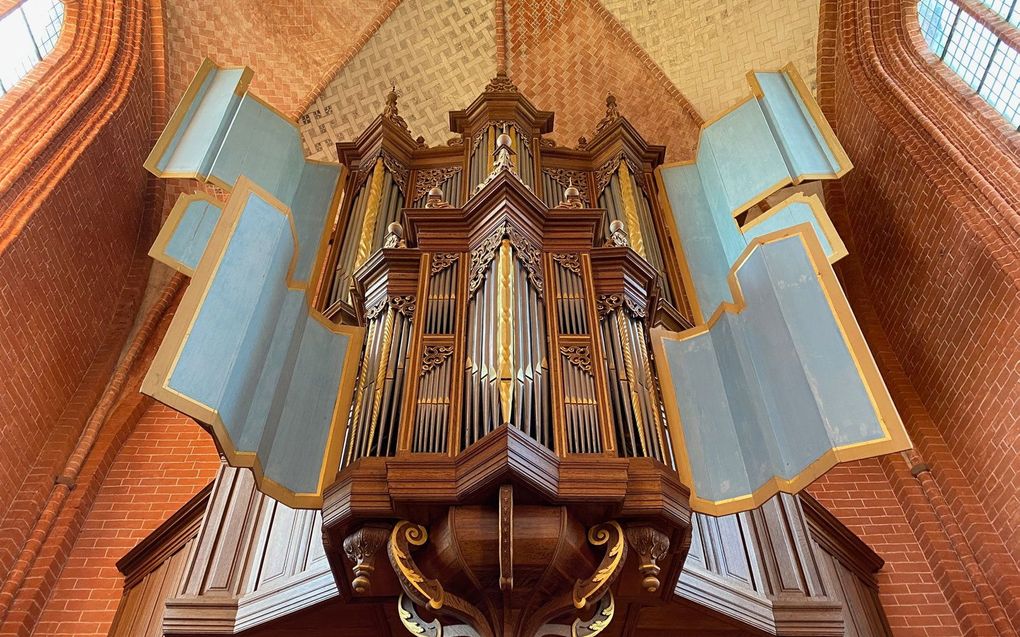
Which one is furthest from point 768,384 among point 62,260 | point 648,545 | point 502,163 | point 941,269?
point 62,260

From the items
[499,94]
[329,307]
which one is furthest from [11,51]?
[499,94]

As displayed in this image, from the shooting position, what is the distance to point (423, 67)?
1179 cm

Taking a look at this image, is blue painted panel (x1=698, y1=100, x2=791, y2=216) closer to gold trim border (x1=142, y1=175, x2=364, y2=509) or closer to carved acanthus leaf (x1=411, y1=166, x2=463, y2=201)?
carved acanthus leaf (x1=411, y1=166, x2=463, y2=201)

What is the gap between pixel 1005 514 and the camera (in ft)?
23.9

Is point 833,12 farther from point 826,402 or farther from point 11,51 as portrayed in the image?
point 11,51

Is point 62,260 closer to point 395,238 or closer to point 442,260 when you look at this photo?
point 395,238

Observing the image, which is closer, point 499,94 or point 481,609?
point 481,609

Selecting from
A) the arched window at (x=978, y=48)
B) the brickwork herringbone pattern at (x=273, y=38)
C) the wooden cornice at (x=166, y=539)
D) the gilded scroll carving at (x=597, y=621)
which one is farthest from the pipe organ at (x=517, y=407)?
the brickwork herringbone pattern at (x=273, y=38)

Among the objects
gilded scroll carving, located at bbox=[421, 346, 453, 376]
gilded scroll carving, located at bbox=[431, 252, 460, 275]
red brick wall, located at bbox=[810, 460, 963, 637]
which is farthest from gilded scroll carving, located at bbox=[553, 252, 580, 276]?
red brick wall, located at bbox=[810, 460, 963, 637]

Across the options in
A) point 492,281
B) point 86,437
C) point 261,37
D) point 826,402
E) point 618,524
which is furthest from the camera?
point 261,37

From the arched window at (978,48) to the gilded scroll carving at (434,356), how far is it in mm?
5684

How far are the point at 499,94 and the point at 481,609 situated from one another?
641 centimetres

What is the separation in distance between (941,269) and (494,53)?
6.04 meters

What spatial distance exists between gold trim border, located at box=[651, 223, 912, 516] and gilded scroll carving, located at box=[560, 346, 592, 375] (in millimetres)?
564
